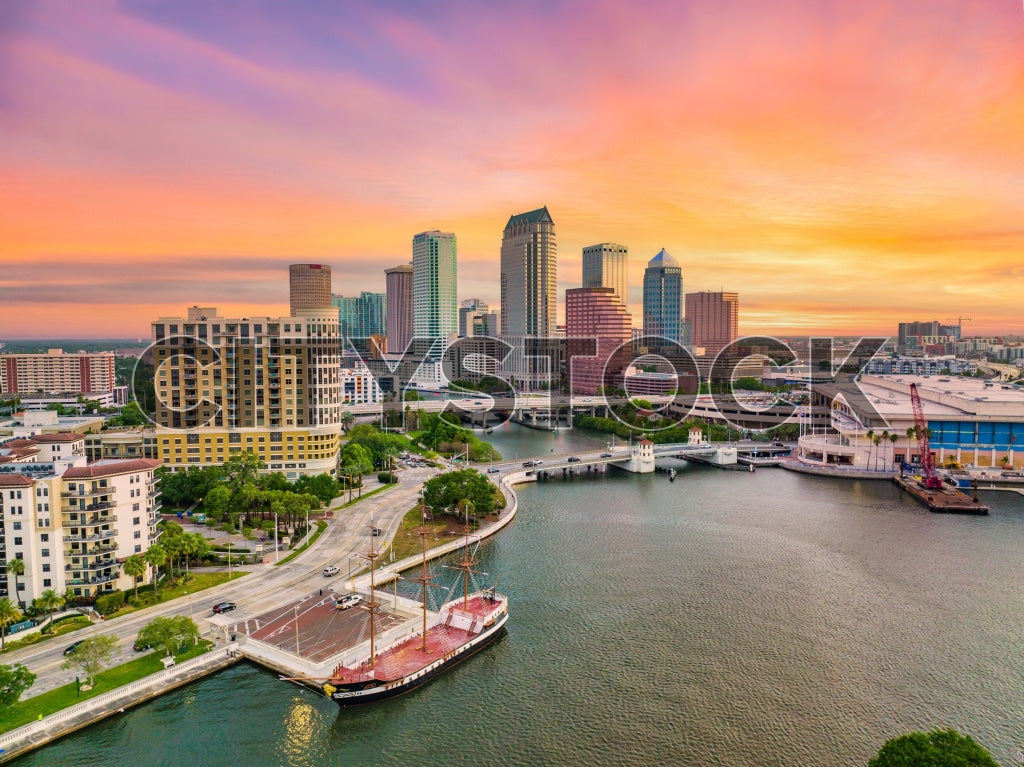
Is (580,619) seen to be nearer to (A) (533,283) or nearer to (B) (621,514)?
(B) (621,514)

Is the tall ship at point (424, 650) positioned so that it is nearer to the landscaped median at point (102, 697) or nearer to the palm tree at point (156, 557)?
the landscaped median at point (102, 697)

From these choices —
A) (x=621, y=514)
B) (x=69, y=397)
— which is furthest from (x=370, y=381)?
(x=621, y=514)

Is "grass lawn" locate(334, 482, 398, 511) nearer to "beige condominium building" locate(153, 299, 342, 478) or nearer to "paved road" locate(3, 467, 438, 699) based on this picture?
"paved road" locate(3, 467, 438, 699)

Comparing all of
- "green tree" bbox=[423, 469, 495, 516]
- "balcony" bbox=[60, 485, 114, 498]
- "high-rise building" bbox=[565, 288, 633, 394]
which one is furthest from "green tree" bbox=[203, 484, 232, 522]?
"high-rise building" bbox=[565, 288, 633, 394]

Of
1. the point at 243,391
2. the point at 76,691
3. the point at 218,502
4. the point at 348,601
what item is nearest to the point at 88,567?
the point at 76,691

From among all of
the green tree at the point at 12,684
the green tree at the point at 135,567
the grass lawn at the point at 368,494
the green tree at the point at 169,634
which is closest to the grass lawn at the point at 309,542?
the grass lawn at the point at 368,494

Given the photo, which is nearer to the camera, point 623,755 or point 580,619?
point 623,755

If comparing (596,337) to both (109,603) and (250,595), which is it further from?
(109,603)
